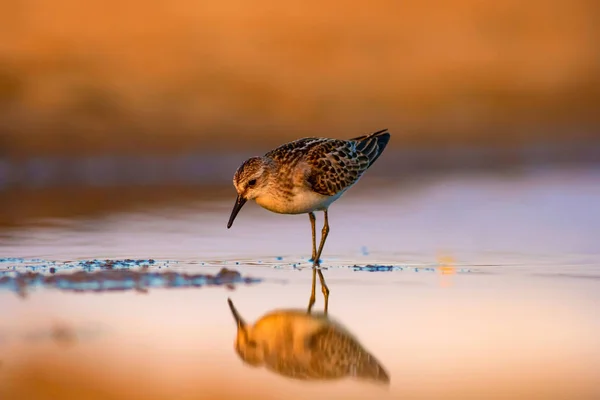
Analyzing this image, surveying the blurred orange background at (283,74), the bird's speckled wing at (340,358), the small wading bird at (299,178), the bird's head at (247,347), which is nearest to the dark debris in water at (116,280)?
the small wading bird at (299,178)

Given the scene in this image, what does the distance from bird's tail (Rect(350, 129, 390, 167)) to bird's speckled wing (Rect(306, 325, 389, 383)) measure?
13.1 ft

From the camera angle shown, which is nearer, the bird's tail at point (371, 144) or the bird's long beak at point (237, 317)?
the bird's long beak at point (237, 317)

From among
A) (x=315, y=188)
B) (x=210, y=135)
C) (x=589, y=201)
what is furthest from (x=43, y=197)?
(x=589, y=201)

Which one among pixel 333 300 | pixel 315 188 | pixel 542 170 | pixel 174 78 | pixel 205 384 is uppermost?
pixel 174 78

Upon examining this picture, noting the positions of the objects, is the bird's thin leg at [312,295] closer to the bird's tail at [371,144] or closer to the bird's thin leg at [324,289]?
the bird's thin leg at [324,289]

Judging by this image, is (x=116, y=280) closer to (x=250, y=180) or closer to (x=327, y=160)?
→ (x=250, y=180)

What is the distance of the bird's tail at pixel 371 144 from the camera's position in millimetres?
10484

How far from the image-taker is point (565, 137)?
17.8 m

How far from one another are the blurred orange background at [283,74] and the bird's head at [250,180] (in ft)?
21.5

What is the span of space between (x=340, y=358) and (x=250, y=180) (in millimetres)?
3169

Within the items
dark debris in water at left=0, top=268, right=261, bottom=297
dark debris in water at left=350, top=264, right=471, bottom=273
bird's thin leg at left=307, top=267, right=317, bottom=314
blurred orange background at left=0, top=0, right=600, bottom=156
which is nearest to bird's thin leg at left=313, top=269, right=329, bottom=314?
bird's thin leg at left=307, top=267, right=317, bottom=314

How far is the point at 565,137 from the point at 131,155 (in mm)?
6622

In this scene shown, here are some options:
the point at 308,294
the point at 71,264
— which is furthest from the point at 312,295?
the point at 71,264

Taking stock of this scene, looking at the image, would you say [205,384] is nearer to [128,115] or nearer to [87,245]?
[87,245]
